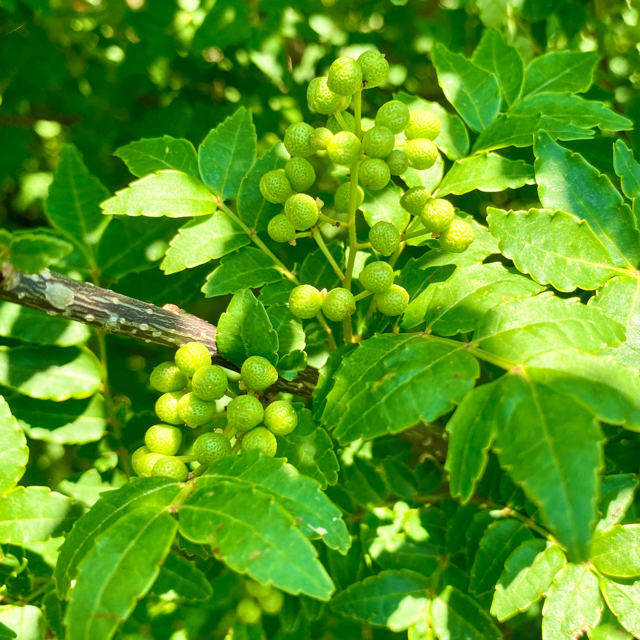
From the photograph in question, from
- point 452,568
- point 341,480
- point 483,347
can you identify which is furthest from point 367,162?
point 452,568

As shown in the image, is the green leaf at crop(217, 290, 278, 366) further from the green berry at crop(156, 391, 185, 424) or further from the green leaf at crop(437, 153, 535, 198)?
the green leaf at crop(437, 153, 535, 198)

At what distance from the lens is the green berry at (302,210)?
178 centimetres

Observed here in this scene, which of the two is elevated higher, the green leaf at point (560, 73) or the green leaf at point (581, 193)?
the green leaf at point (560, 73)

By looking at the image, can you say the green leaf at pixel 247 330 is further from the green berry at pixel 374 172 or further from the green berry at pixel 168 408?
the green berry at pixel 374 172

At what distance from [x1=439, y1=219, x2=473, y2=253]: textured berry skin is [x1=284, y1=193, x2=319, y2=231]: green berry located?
1.18 feet

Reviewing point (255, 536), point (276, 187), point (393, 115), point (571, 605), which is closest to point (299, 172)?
point (276, 187)

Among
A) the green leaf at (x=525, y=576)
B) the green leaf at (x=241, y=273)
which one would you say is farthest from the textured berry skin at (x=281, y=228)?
the green leaf at (x=525, y=576)

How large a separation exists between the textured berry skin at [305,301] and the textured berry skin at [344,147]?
1.16 feet

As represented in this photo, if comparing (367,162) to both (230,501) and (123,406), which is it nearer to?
(230,501)

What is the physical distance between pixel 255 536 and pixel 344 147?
3.22ft

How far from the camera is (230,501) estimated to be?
→ 1.40 m

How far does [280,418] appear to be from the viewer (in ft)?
5.48

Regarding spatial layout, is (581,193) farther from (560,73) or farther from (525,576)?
(525,576)

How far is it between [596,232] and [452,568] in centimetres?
115
